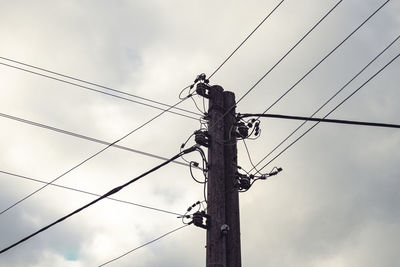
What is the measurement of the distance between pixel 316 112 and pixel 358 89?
3.63 ft

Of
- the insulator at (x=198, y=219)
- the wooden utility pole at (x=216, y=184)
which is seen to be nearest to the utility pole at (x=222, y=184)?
the wooden utility pole at (x=216, y=184)

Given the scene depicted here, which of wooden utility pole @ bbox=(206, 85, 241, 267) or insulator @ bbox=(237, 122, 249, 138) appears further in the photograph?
insulator @ bbox=(237, 122, 249, 138)

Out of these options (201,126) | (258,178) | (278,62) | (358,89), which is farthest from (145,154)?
(358,89)

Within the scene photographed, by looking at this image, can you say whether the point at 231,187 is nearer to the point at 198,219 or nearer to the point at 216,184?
the point at 216,184

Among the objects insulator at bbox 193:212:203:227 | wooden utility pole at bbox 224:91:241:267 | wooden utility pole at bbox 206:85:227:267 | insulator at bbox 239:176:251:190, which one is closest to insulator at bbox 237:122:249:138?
wooden utility pole at bbox 224:91:241:267

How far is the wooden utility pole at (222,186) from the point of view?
27.3 ft

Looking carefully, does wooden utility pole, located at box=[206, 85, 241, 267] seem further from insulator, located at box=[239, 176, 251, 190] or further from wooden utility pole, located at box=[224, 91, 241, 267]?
insulator, located at box=[239, 176, 251, 190]

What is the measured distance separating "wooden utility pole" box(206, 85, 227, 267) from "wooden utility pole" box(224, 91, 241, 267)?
129 millimetres

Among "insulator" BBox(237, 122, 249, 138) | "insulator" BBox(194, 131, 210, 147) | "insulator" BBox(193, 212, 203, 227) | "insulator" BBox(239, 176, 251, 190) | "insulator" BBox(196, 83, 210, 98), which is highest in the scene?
"insulator" BBox(196, 83, 210, 98)

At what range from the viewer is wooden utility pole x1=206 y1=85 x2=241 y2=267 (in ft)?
27.3

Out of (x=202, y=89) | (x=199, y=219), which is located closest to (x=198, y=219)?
(x=199, y=219)

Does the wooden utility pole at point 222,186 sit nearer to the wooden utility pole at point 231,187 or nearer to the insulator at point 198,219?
the wooden utility pole at point 231,187

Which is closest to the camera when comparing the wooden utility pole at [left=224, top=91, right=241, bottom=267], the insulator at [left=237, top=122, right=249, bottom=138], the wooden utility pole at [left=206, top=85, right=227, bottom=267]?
the wooden utility pole at [left=206, top=85, right=227, bottom=267]

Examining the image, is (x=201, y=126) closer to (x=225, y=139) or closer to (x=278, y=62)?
(x=225, y=139)
